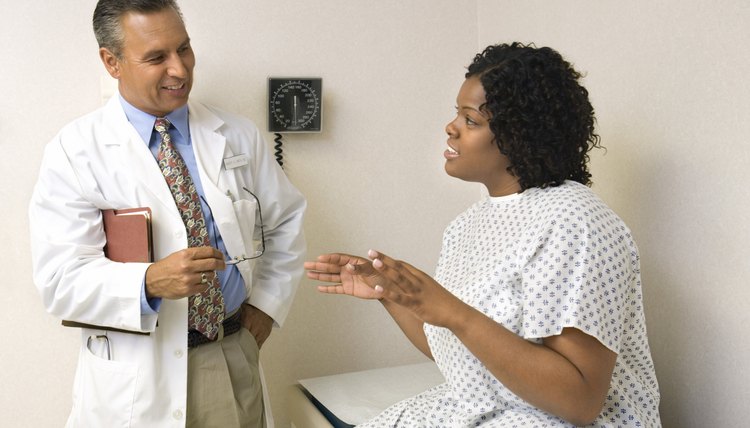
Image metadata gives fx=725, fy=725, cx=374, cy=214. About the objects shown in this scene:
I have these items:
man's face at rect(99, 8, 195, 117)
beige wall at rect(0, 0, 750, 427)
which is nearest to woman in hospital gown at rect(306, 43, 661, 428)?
beige wall at rect(0, 0, 750, 427)

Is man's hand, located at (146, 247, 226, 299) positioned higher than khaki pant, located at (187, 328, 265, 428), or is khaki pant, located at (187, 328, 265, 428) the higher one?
man's hand, located at (146, 247, 226, 299)

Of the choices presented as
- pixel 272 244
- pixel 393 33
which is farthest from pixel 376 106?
pixel 272 244

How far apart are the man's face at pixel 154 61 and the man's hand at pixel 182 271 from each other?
0.43 meters

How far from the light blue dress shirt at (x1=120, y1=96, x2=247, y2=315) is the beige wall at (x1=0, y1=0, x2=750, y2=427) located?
1.39 ft

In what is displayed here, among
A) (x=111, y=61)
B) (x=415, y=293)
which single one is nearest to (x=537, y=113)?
(x=415, y=293)

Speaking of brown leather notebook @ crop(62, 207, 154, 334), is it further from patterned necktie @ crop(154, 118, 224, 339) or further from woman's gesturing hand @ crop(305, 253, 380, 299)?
woman's gesturing hand @ crop(305, 253, 380, 299)

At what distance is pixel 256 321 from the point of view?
2.05 metres

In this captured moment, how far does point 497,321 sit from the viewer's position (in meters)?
1.45

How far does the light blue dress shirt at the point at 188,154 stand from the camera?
73.4 inches

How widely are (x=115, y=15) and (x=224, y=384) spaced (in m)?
0.97

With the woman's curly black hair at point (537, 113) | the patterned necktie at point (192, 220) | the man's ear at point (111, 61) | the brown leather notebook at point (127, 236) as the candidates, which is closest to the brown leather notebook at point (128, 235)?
the brown leather notebook at point (127, 236)

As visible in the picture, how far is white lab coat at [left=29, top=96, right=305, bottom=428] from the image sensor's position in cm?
172

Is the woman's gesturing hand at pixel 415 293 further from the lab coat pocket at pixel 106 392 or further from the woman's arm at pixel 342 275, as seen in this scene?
the lab coat pocket at pixel 106 392

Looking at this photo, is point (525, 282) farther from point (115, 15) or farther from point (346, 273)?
point (115, 15)
